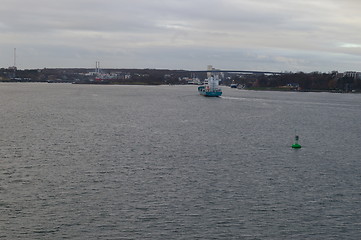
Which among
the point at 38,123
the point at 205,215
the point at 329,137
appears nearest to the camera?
the point at 205,215

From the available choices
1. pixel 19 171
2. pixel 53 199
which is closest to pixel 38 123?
pixel 19 171

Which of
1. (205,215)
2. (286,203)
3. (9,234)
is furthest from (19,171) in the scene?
(286,203)

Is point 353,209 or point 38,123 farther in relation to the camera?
point 38,123

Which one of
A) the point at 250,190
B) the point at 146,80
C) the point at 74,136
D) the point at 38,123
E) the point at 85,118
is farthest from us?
A: the point at 146,80

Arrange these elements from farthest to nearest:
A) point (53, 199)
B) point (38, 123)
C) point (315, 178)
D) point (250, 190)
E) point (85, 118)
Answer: point (85, 118) < point (38, 123) < point (315, 178) < point (250, 190) < point (53, 199)

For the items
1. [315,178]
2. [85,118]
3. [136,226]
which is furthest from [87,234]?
[85,118]

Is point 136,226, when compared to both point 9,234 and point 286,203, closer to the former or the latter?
point 9,234

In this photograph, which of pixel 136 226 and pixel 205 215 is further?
pixel 205 215

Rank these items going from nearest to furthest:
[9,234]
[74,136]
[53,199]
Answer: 1. [9,234]
2. [53,199]
3. [74,136]

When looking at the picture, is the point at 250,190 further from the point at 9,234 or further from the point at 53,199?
the point at 9,234
